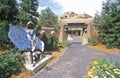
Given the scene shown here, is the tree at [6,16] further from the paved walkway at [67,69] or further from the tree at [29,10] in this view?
the paved walkway at [67,69]

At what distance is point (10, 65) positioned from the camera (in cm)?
1173

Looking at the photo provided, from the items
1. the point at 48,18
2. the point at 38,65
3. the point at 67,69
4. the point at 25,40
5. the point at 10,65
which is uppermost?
the point at 48,18

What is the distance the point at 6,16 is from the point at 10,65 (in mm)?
6052

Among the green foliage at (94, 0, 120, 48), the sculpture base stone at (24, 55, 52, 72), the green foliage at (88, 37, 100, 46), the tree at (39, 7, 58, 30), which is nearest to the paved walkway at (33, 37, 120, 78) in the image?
the sculpture base stone at (24, 55, 52, 72)

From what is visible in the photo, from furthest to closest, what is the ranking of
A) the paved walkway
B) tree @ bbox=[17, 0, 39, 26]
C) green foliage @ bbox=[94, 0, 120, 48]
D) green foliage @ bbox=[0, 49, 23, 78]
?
green foliage @ bbox=[94, 0, 120, 48] < tree @ bbox=[17, 0, 39, 26] < the paved walkway < green foliage @ bbox=[0, 49, 23, 78]

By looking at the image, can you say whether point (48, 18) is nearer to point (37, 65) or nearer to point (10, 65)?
point (37, 65)

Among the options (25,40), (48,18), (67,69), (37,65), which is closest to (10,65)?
(37,65)

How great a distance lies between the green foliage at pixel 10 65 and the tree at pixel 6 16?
3719 mm

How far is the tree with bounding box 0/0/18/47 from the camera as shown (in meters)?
15.9

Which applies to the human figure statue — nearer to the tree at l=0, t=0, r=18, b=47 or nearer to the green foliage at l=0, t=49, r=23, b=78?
the green foliage at l=0, t=49, r=23, b=78

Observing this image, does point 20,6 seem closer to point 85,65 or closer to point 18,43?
point 18,43

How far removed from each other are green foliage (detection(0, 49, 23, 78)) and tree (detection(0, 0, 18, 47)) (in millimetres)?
3719

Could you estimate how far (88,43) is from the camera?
2559 cm

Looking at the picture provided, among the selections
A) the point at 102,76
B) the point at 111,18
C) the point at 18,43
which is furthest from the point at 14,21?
the point at 102,76
